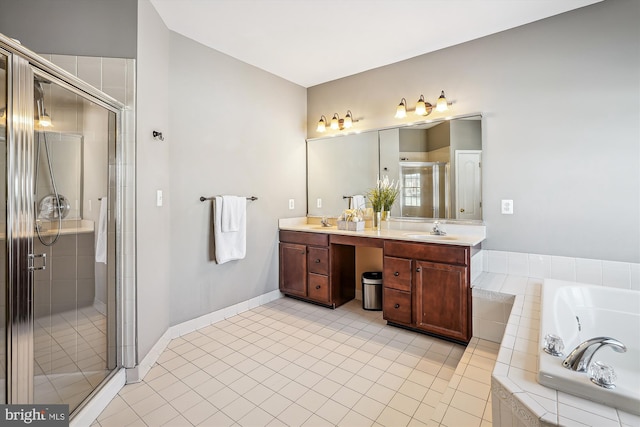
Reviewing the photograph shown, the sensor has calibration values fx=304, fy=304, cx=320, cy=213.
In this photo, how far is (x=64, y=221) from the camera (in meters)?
1.63

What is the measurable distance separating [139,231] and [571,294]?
2.97 metres

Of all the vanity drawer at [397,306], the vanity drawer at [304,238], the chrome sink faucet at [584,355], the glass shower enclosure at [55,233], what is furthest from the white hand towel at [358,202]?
the chrome sink faucet at [584,355]

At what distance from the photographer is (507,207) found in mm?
2631

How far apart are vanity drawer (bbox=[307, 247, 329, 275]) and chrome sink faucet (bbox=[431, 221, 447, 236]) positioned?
42.9 inches

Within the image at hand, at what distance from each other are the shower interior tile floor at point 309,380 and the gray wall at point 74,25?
2.18 m

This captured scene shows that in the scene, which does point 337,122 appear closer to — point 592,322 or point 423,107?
point 423,107

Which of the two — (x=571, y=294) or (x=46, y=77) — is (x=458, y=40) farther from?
(x=46, y=77)

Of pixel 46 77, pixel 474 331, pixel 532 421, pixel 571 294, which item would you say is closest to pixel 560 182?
pixel 571 294

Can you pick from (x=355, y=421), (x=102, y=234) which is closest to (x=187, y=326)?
(x=102, y=234)

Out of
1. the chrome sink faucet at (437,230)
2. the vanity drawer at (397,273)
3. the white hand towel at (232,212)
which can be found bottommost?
the vanity drawer at (397,273)

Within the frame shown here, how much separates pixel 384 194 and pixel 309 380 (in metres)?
2.00

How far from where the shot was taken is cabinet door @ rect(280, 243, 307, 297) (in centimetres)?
342

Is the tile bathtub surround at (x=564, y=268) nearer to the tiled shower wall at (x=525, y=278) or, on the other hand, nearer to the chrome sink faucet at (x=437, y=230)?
the tiled shower wall at (x=525, y=278)

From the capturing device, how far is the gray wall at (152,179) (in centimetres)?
208
